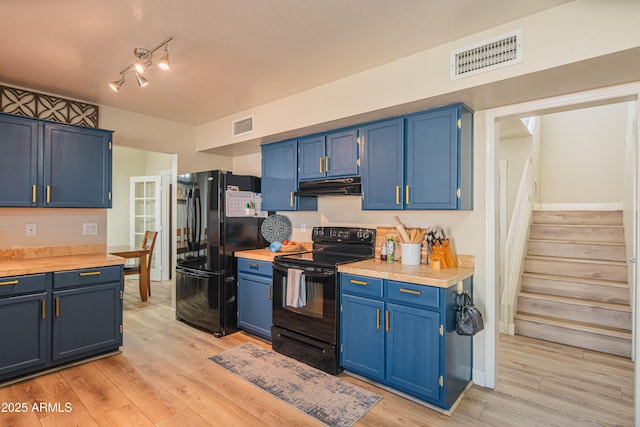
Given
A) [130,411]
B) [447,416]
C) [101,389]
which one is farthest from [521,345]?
[101,389]

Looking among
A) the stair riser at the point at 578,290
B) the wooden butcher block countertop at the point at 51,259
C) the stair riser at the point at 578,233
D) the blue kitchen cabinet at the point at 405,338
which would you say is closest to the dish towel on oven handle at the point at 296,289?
the blue kitchen cabinet at the point at 405,338

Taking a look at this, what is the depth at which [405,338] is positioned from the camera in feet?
8.02

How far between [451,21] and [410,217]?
1.60m

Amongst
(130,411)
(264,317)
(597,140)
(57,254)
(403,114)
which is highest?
(597,140)

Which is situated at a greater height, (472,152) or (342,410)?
(472,152)

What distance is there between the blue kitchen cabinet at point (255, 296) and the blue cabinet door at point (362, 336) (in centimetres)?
96

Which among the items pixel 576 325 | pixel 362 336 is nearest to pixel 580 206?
pixel 576 325

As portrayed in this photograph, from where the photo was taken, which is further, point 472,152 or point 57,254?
point 57,254

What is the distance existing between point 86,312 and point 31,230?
1.04m

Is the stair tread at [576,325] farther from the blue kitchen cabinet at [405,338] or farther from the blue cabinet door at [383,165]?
the blue cabinet door at [383,165]

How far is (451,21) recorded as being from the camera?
209cm

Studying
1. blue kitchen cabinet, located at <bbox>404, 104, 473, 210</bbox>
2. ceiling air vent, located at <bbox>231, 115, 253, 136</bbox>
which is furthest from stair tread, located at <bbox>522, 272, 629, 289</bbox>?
ceiling air vent, located at <bbox>231, 115, 253, 136</bbox>

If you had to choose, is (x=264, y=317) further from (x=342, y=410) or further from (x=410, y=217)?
(x=410, y=217)

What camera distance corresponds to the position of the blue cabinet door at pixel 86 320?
2.85 metres
